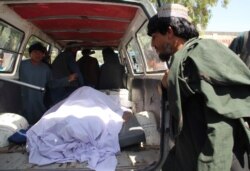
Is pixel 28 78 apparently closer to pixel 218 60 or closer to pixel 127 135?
pixel 127 135

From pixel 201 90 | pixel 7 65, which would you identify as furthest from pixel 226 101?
pixel 7 65

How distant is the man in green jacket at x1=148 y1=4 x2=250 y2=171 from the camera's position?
1927mm

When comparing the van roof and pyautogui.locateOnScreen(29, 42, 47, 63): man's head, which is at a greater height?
the van roof

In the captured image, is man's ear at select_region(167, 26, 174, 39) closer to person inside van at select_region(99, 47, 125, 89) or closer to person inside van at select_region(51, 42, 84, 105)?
person inside van at select_region(51, 42, 84, 105)

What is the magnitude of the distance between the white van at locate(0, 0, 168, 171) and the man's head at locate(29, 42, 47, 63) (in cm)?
27

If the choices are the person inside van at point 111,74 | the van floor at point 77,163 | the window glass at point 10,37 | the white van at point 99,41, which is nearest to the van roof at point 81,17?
the white van at point 99,41

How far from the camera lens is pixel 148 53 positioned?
595cm

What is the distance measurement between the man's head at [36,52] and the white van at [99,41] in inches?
10.6

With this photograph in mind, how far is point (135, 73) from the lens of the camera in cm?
784

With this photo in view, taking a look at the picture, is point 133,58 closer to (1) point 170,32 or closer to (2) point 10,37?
(2) point 10,37

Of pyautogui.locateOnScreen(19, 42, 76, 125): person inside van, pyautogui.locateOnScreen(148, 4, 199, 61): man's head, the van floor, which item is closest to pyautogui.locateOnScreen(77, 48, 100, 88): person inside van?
pyautogui.locateOnScreen(19, 42, 76, 125): person inside van

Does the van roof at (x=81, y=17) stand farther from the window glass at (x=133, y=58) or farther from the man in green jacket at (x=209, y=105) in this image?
the man in green jacket at (x=209, y=105)

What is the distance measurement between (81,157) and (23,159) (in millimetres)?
570

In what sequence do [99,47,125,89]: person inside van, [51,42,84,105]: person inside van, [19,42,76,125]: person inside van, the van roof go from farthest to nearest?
[99,47,125,89]: person inside van
[51,42,84,105]: person inside van
[19,42,76,125]: person inside van
the van roof
